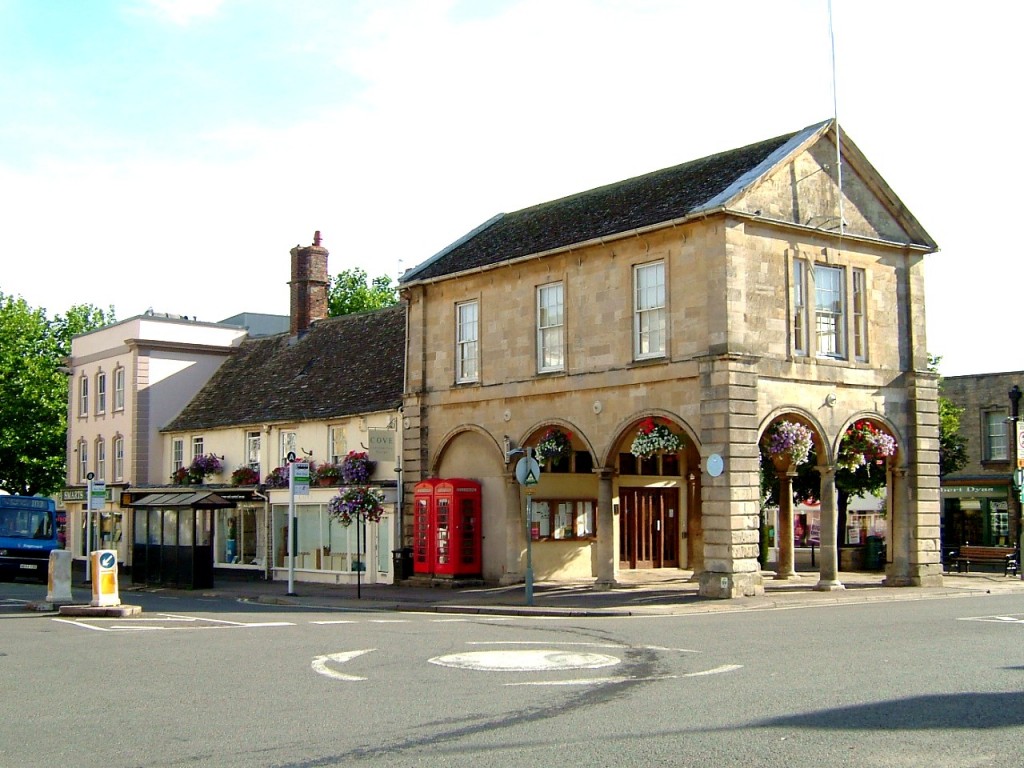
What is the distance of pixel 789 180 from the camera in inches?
1028

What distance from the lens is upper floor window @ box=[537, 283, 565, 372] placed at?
28.4 meters

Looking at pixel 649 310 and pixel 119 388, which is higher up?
pixel 649 310

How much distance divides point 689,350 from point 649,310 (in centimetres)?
162

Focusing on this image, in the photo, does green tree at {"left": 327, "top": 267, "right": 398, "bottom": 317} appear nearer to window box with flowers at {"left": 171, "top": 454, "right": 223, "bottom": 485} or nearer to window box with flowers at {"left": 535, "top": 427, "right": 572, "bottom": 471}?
window box with flowers at {"left": 171, "top": 454, "right": 223, "bottom": 485}

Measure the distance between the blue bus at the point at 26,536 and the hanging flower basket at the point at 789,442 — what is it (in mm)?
22565

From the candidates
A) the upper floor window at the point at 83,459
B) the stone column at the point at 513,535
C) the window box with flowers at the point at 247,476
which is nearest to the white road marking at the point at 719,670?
the stone column at the point at 513,535

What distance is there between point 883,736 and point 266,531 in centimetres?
2957

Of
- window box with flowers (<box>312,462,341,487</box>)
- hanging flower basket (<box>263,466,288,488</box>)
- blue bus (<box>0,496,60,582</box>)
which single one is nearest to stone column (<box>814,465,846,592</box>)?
window box with flowers (<box>312,462,341,487</box>)

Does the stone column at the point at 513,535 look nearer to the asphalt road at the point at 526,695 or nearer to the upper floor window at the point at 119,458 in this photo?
the asphalt road at the point at 526,695

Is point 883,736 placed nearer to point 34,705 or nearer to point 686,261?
point 34,705

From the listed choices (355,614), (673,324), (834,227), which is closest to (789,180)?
(834,227)

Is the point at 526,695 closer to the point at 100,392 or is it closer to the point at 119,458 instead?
the point at 119,458

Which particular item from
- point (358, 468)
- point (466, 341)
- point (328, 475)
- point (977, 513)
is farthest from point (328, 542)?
point (977, 513)

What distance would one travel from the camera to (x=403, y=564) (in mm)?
31078
